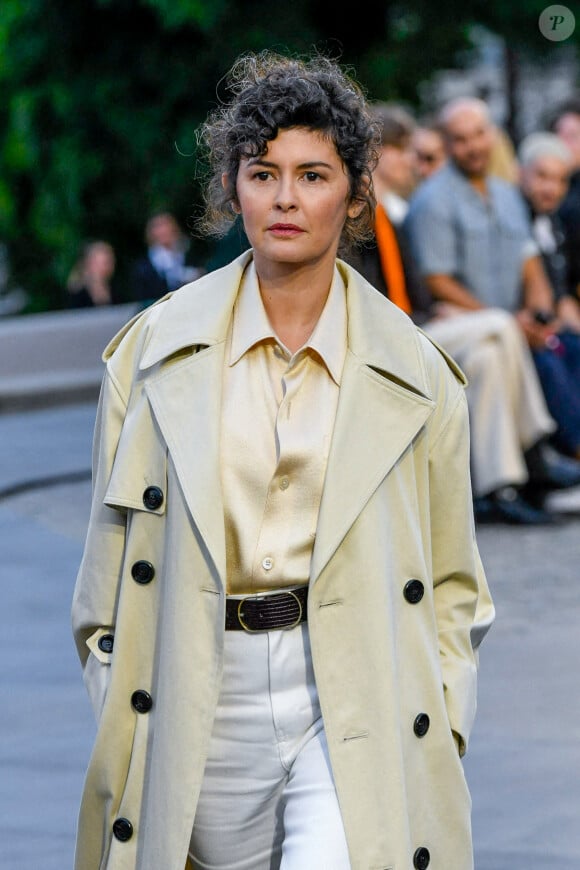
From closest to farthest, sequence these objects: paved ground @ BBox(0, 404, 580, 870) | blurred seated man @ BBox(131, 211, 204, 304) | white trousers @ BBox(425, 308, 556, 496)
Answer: paved ground @ BBox(0, 404, 580, 870), white trousers @ BBox(425, 308, 556, 496), blurred seated man @ BBox(131, 211, 204, 304)

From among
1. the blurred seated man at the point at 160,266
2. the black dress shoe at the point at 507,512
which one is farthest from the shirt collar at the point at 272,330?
the blurred seated man at the point at 160,266

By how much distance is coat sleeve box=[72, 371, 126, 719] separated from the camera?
3252 mm

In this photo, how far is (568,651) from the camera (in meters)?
7.23

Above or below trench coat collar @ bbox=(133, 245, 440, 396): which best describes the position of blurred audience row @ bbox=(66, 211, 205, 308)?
above

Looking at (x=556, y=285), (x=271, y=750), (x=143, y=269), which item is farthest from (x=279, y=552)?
(x=143, y=269)

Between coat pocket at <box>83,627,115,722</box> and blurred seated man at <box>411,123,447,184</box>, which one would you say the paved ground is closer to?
coat pocket at <box>83,627,115,722</box>

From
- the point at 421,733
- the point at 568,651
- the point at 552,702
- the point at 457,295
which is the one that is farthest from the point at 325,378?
the point at 457,295

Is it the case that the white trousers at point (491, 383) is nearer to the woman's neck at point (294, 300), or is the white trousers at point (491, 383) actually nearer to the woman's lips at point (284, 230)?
the woman's neck at point (294, 300)

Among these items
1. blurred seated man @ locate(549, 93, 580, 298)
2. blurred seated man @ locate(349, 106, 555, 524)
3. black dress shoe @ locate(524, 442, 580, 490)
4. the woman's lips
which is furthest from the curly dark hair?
blurred seated man @ locate(549, 93, 580, 298)

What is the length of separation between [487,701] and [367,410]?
11.8 feet

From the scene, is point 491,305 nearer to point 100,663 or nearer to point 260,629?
point 100,663

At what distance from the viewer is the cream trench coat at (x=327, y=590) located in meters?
3.10

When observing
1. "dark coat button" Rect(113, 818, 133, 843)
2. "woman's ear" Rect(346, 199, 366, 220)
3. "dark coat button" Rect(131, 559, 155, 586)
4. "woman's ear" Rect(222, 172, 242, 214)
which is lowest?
"dark coat button" Rect(113, 818, 133, 843)

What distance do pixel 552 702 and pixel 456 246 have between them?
384 centimetres
